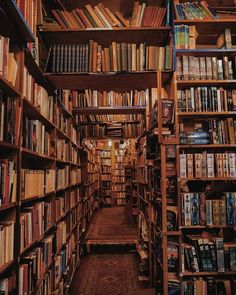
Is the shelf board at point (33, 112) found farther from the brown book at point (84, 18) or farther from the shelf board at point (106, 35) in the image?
the brown book at point (84, 18)

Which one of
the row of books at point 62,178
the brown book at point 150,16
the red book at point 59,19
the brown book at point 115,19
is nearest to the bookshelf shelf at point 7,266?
the row of books at point 62,178

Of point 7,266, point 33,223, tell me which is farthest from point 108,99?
point 7,266

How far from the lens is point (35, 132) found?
2.14 metres

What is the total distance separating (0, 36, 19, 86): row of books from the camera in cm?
147

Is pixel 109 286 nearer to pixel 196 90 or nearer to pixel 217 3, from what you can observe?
pixel 196 90

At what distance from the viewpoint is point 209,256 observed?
249 centimetres

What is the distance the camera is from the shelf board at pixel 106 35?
2549 millimetres

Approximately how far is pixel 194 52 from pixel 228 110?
2.03 feet

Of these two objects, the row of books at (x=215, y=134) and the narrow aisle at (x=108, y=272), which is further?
the narrow aisle at (x=108, y=272)

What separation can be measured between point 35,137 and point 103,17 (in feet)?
4.32

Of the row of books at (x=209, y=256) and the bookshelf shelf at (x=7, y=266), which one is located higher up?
the bookshelf shelf at (x=7, y=266)

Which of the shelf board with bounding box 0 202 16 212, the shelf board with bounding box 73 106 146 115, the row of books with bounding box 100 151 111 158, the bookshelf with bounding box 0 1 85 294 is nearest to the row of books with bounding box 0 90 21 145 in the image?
the bookshelf with bounding box 0 1 85 294

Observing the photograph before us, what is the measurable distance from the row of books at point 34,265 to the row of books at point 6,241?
25 centimetres

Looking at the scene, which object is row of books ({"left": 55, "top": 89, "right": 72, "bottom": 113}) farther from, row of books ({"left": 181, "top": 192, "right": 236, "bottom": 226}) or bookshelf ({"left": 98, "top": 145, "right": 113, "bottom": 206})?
bookshelf ({"left": 98, "top": 145, "right": 113, "bottom": 206})
